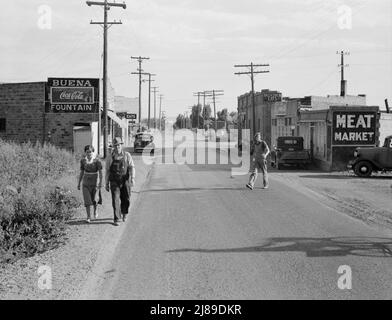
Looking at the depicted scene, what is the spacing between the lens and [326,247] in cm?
1013

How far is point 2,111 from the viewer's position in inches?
1483

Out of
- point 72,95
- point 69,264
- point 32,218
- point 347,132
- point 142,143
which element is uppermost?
point 72,95

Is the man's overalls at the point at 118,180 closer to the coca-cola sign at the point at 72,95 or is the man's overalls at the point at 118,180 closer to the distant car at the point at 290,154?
the distant car at the point at 290,154

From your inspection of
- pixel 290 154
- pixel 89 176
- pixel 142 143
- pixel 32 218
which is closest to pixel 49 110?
pixel 142 143

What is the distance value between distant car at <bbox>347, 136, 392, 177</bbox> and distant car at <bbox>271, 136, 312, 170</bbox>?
13.8 ft

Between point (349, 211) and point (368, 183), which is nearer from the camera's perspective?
point (349, 211)

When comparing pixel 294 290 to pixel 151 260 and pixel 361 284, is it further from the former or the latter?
pixel 151 260

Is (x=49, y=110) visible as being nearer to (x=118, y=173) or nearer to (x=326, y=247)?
(x=118, y=173)

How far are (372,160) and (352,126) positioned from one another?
4167 mm

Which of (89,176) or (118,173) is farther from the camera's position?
(89,176)

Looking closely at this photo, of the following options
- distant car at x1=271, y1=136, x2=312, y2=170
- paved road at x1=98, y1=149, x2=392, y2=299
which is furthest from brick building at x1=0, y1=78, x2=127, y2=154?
paved road at x1=98, y1=149, x2=392, y2=299

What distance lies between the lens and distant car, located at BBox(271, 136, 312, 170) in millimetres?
30734
